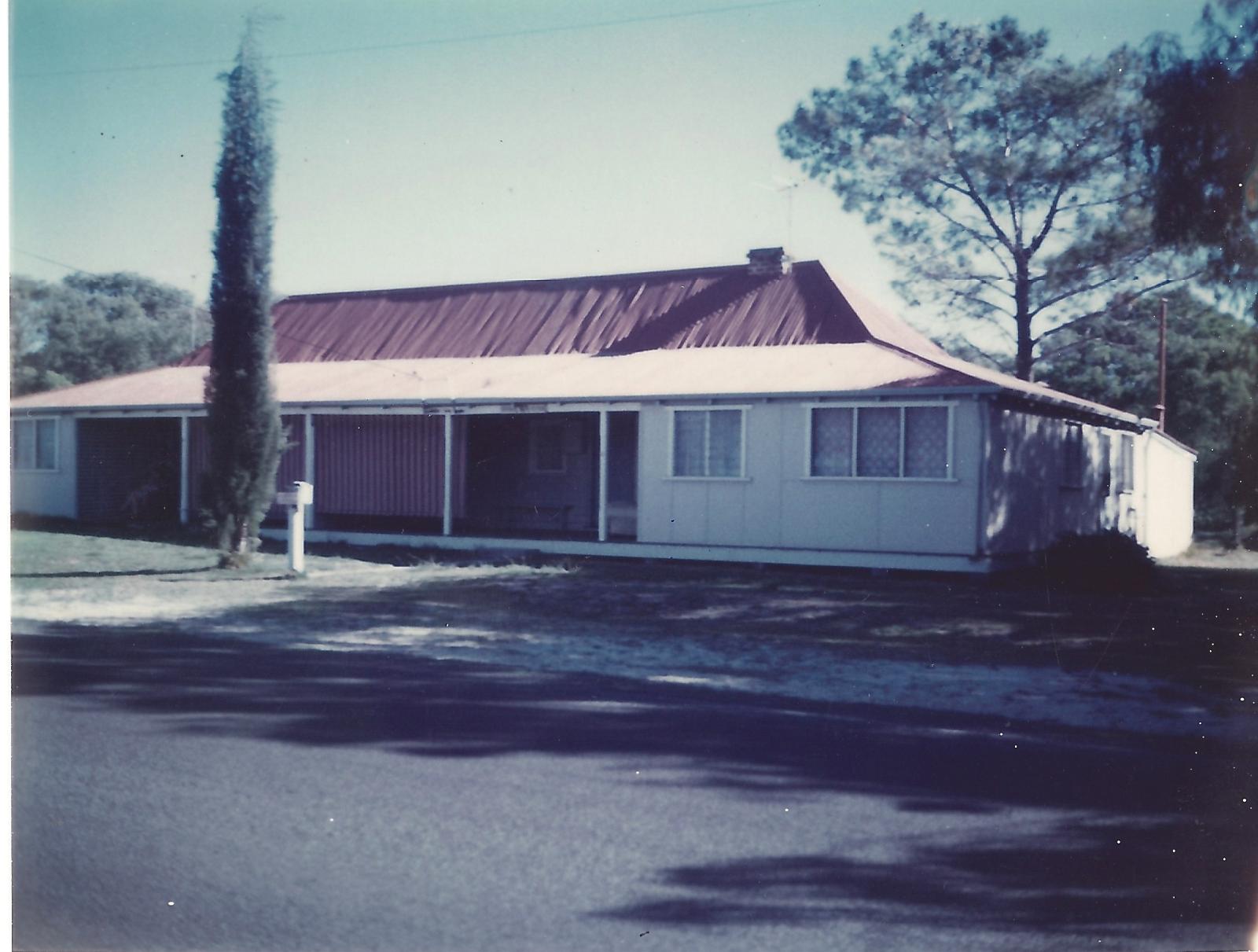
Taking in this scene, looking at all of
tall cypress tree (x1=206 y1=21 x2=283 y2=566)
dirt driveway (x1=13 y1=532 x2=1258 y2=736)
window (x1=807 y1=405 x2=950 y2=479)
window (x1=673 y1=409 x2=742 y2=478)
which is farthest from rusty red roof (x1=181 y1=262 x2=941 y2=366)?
tall cypress tree (x1=206 y1=21 x2=283 y2=566)

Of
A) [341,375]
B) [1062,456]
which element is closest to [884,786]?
[1062,456]

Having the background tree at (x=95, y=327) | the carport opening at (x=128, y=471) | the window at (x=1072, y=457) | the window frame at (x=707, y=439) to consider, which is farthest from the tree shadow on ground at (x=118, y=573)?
the window at (x=1072, y=457)

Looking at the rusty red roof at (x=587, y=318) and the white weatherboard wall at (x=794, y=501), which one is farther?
the rusty red roof at (x=587, y=318)

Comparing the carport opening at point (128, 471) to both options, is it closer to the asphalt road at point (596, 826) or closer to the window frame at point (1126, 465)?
the asphalt road at point (596, 826)

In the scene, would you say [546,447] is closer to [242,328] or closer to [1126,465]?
[242,328]

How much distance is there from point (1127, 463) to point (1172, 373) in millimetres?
17452

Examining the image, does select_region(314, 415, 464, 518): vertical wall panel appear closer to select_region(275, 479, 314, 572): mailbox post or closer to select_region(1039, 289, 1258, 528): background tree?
select_region(275, 479, 314, 572): mailbox post

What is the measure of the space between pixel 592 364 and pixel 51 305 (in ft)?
36.0

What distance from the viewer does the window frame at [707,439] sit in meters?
18.6

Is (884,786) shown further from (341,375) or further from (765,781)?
(341,375)

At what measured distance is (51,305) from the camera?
12922mm

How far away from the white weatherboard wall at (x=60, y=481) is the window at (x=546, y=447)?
30.3ft

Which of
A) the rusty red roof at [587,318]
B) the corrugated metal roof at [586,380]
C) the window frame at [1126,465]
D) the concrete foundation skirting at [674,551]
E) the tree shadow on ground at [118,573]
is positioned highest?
the rusty red roof at [587,318]

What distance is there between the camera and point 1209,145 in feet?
44.1
